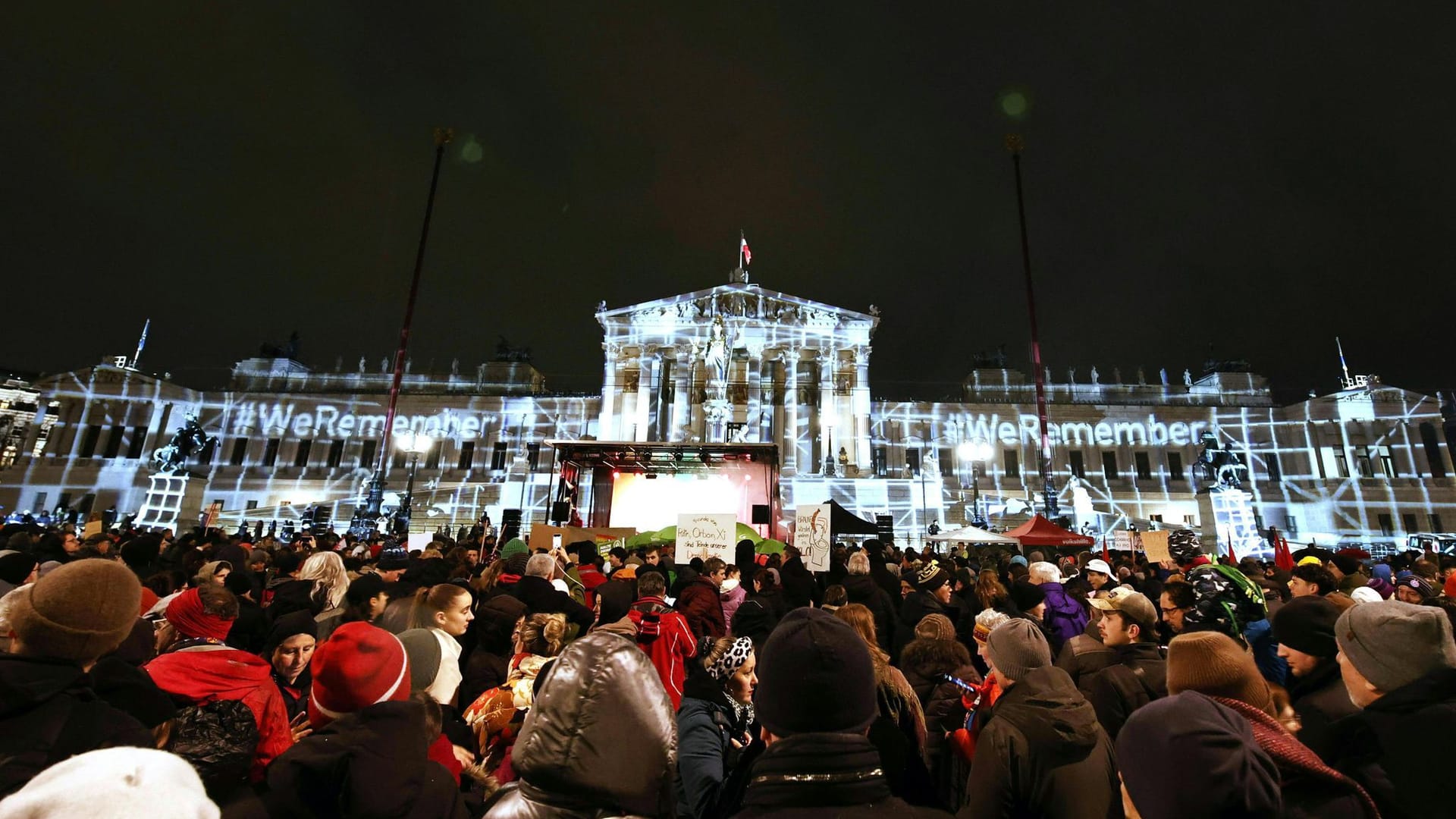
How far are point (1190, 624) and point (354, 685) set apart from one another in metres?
5.60

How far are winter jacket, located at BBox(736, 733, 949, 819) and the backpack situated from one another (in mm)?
1814

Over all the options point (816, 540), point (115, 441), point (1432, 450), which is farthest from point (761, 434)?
point (115, 441)

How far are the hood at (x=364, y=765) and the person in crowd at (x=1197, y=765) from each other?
2.29 metres

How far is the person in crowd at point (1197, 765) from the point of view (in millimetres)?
1872

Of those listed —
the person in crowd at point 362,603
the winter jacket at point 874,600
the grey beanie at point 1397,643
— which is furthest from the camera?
the winter jacket at point 874,600

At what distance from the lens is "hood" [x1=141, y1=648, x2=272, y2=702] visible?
3.04 m

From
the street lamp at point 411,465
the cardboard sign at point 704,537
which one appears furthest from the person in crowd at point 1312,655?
the street lamp at point 411,465

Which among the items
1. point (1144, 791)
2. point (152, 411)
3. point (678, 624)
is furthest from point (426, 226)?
point (1144, 791)

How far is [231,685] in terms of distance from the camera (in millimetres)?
3092

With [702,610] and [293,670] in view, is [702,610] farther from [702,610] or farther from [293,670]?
[293,670]

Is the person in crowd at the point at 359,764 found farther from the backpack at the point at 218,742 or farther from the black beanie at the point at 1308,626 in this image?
the black beanie at the point at 1308,626

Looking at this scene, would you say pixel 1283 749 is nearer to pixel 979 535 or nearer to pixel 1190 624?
pixel 1190 624

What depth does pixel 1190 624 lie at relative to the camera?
16.8 feet

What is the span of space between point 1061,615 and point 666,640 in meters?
3.78
